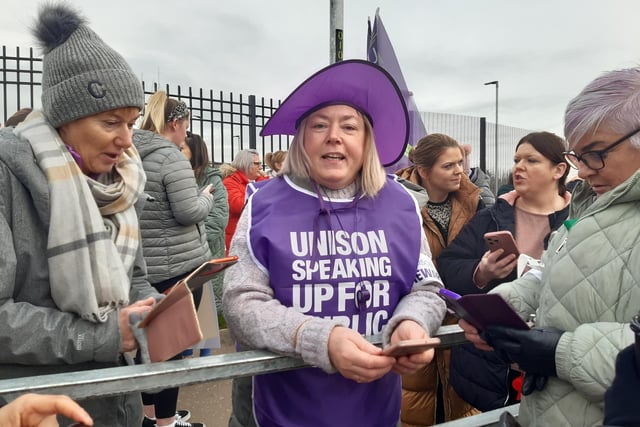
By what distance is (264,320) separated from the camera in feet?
4.25

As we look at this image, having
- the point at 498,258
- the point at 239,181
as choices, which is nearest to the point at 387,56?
the point at 239,181

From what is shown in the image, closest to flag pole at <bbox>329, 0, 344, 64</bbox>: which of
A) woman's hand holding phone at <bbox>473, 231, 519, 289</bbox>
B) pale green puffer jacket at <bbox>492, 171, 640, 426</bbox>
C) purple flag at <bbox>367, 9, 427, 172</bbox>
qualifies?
purple flag at <bbox>367, 9, 427, 172</bbox>

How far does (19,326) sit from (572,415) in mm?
Answer: 1470

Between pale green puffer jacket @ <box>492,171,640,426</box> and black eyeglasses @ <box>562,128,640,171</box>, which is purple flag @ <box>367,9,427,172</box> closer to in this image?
black eyeglasses @ <box>562,128,640,171</box>

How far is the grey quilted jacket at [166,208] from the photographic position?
286 centimetres

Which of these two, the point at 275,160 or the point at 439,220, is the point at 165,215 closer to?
the point at 439,220

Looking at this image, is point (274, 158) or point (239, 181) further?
point (274, 158)

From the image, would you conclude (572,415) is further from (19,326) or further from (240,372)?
(19,326)

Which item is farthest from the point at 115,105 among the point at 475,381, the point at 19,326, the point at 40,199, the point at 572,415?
the point at 475,381

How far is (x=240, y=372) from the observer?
1.21 meters

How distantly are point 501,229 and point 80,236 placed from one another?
2065 mm

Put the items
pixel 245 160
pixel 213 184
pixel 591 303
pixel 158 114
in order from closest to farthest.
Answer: pixel 591 303 → pixel 158 114 → pixel 213 184 → pixel 245 160

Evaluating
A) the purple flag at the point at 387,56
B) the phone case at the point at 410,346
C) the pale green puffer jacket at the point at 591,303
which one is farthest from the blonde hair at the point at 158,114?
the purple flag at the point at 387,56

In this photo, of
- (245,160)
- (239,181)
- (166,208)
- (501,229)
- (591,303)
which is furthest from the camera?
(245,160)
